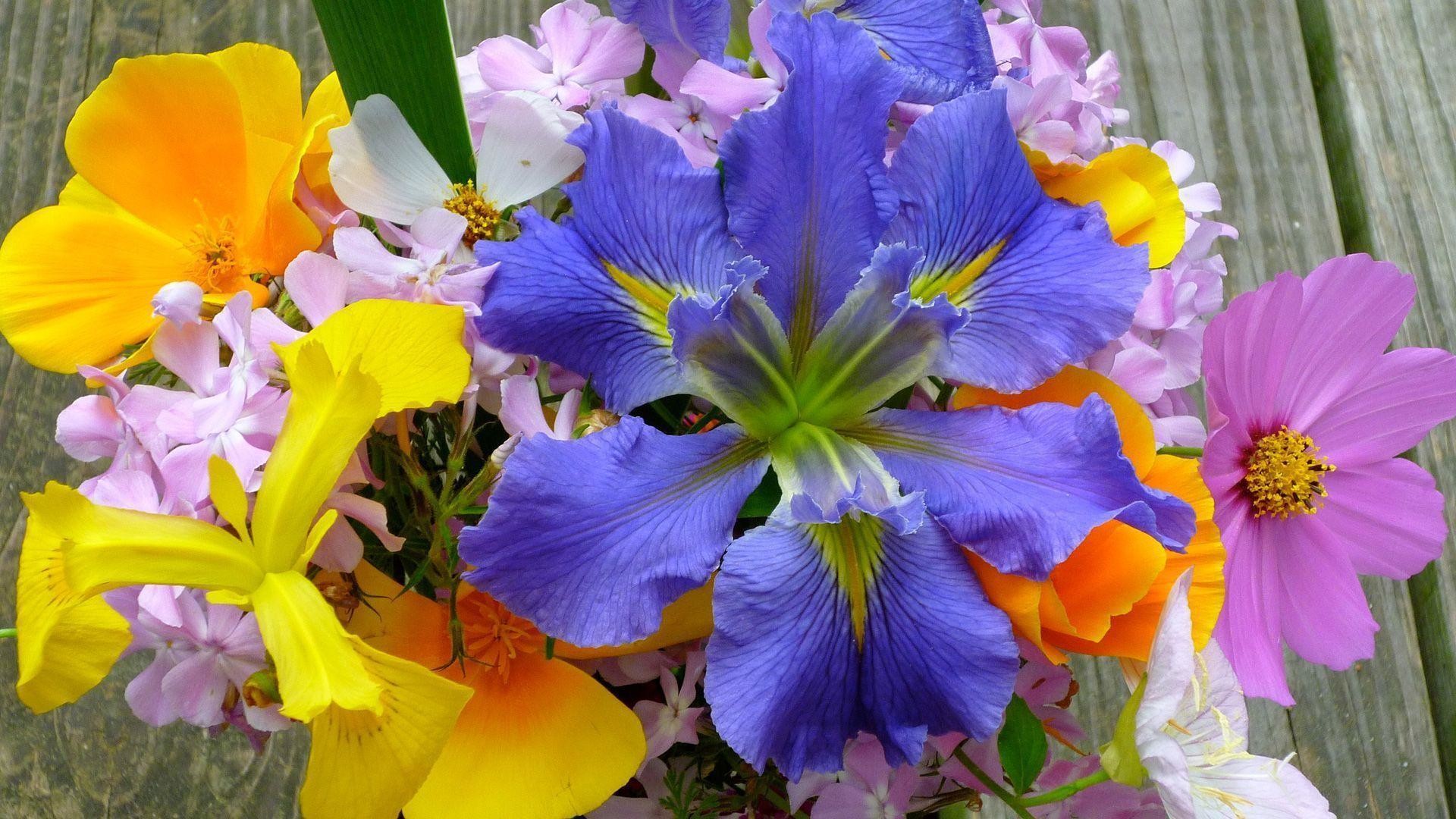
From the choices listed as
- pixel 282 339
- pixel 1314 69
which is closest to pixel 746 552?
pixel 282 339

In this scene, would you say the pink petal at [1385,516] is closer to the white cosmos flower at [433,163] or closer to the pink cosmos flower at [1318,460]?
the pink cosmos flower at [1318,460]

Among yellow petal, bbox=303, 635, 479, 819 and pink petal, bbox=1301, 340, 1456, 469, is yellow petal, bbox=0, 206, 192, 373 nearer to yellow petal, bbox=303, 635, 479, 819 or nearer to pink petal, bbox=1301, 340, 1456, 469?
Answer: yellow petal, bbox=303, 635, 479, 819

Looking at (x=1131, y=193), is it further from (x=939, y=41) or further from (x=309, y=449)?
(x=309, y=449)

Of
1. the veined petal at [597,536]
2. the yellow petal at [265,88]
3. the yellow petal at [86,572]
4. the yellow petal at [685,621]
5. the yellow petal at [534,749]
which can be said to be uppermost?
the yellow petal at [265,88]

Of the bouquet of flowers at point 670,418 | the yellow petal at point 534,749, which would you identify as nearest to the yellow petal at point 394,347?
the bouquet of flowers at point 670,418

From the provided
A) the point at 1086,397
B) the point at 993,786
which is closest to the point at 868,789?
the point at 993,786

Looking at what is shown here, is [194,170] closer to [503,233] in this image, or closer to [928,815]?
[503,233]
